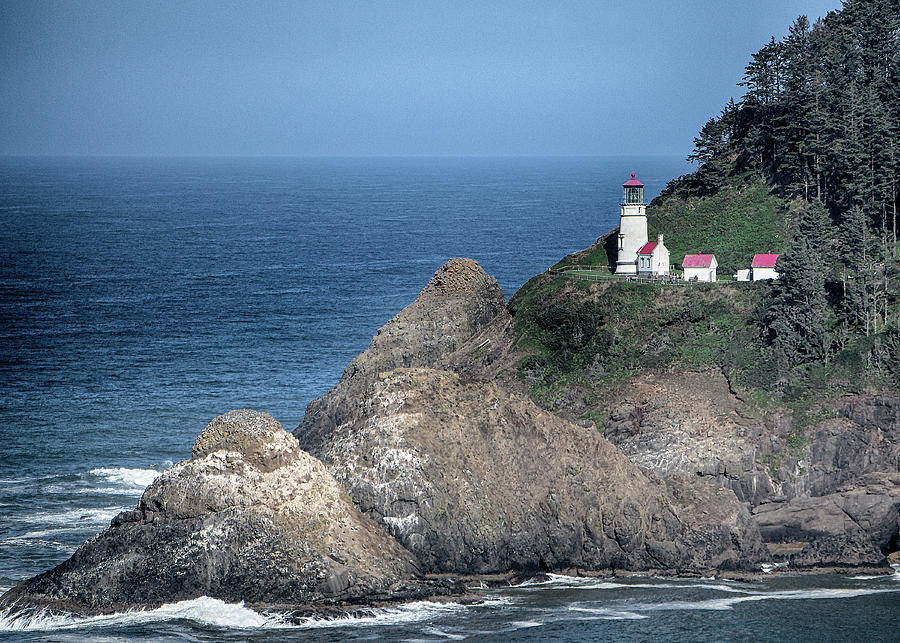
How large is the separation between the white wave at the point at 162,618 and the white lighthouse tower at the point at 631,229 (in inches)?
1665

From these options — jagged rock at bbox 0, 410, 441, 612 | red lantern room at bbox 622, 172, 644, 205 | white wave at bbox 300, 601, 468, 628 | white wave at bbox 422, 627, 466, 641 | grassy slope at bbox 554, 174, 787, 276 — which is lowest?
white wave at bbox 422, 627, 466, 641

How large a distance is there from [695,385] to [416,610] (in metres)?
25.0

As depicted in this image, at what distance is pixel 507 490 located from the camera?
56188 mm

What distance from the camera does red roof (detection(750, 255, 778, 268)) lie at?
252 ft

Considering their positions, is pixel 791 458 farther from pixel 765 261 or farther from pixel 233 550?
pixel 233 550

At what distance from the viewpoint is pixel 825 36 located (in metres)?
99.4

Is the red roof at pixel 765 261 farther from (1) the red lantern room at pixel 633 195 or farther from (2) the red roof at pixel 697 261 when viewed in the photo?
(1) the red lantern room at pixel 633 195

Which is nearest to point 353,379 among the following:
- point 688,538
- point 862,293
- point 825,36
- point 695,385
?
point 695,385

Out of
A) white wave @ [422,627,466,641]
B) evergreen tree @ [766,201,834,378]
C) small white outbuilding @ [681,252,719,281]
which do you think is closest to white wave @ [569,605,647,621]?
white wave @ [422,627,466,641]

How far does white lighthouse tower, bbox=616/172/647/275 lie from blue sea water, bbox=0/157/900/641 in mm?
24289

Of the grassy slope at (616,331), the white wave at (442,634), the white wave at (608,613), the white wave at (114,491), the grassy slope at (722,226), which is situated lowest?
the white wave at (608,613)

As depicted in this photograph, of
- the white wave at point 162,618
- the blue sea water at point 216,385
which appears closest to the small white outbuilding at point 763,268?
the blue sea water at point 216,385

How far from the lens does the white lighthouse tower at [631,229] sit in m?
83.2

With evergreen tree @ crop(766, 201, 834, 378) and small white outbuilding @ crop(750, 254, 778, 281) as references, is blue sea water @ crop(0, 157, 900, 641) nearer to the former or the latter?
evergreen tree @ crop(766, 201, 834, 378)
